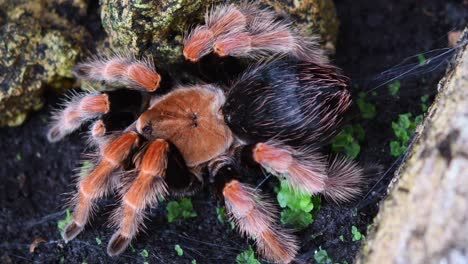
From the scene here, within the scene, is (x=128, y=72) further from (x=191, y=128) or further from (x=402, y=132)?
(x=402, y=132)

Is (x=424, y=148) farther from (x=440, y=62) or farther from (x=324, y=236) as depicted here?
(x=440, y=62)

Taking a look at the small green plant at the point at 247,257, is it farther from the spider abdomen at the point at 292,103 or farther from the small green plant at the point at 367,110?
the small green plant at the point at 367,110

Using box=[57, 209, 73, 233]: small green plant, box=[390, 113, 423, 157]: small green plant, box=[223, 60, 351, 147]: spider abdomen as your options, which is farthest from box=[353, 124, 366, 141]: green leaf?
box=[57, 209, 73, 233]: small green plant

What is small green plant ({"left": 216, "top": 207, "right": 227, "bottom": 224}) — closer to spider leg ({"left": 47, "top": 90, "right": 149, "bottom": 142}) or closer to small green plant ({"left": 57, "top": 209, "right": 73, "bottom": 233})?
spider leg ({"left": 47, "top": 90, "right": 149, "bottom": 142})

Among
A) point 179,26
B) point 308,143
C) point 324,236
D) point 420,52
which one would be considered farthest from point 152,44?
point 420,52

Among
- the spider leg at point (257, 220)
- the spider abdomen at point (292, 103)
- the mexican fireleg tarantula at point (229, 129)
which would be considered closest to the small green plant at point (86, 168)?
the mexican fireleg tarantula at point (229, 129)

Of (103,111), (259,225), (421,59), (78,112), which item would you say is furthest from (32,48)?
(421,59)
